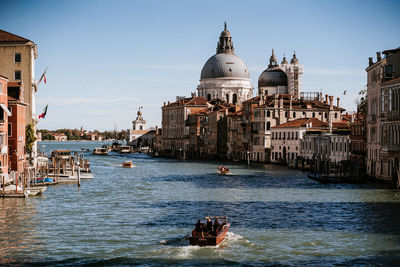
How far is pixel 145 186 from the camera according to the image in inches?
1791

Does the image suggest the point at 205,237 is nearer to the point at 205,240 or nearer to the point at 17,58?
the point at 205,240

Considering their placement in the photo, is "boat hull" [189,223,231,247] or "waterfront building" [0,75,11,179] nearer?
"boat hull" [189,223,231,247]

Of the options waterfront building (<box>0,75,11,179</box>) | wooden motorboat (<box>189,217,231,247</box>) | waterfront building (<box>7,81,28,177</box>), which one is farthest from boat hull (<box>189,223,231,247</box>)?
waterfront building (<box>7,81,28,177</box>)

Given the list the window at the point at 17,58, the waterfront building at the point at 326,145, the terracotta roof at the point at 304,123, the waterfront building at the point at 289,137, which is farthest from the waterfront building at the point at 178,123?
the window at the point at 17,58

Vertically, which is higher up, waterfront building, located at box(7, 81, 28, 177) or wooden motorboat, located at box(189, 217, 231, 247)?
waterfront building, located at box(7, 81, 28, 177)

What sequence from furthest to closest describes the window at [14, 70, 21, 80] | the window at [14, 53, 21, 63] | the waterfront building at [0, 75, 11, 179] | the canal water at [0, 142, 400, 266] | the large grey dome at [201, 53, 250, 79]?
the large grey dome at [201, 53, 250, 79], the window at [14, 70, 21, 80], the window at [14, 53, 21, 63], the waterfront building at [0, 75, 11, 179], the canal water at [0, 142, 400, 266]

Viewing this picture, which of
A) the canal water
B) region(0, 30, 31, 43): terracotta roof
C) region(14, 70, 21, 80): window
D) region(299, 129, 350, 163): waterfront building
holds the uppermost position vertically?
region(0, 30, 31, 43): terracotta roof

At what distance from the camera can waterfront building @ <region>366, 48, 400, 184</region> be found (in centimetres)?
4022

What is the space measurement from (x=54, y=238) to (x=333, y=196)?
59.2ft

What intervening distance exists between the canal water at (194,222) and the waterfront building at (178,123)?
7471 centimetres

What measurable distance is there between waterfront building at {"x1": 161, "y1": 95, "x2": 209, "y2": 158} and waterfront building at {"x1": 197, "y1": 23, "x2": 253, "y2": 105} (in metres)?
8.80

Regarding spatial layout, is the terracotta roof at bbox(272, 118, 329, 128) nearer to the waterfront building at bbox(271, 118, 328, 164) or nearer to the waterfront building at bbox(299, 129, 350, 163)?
the waterfront building at bbox(271, 118, 328, 164)

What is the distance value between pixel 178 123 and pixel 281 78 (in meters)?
19.8

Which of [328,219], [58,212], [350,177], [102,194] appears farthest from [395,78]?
[58,212]
